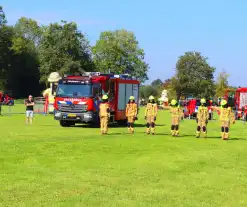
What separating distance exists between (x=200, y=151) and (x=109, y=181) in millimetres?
7113

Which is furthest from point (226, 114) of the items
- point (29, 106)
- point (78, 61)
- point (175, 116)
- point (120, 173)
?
point (78, 61)

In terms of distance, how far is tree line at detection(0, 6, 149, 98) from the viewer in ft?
298

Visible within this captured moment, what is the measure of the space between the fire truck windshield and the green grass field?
30.4 feet

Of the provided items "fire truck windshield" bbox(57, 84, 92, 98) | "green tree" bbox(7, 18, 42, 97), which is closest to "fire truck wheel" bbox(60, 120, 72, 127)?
"fire truck windshield" bbox(57, 84, 92, 98)

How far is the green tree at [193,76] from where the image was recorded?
9631 centimetres

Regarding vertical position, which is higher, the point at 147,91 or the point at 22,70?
the point at 22,70

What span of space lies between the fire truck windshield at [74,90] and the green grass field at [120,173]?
9268mm

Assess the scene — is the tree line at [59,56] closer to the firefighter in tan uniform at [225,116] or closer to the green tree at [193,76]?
the green tree at [193,76]

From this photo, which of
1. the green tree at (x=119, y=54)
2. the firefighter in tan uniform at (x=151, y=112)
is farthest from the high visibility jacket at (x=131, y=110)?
the green tree at (x=119, y=54)

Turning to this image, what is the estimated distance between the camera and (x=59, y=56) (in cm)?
9119

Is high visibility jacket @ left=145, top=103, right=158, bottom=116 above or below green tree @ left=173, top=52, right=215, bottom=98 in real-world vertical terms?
below

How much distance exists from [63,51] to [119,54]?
44.2 ft

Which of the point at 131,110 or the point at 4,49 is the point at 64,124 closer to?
the point at 131,110

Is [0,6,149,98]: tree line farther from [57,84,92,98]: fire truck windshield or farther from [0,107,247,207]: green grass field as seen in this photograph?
[0,107,247,207]: green grass field
